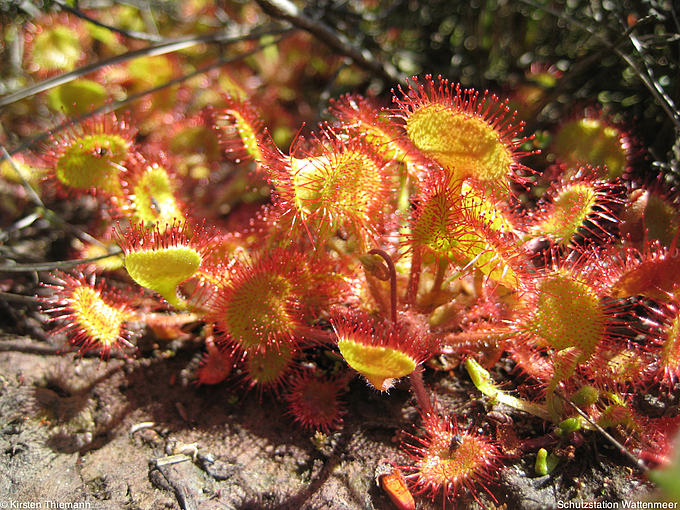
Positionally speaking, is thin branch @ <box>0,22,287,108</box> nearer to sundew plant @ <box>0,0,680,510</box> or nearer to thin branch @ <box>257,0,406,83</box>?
sundew plant @ <box>0,0,680,510</box>

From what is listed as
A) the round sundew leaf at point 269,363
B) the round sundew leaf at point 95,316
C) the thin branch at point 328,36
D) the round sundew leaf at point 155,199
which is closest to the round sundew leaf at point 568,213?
the round sundew leaf at point 269,363

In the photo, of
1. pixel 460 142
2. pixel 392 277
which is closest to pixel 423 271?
pixel 392 277

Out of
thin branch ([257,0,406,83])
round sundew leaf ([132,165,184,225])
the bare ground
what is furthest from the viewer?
thin branch ([257,0,406,83])

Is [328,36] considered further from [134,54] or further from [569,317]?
[569,317]

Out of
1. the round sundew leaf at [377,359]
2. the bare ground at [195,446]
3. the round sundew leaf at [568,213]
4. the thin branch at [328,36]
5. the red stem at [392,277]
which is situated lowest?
the bare ground at [195,446]

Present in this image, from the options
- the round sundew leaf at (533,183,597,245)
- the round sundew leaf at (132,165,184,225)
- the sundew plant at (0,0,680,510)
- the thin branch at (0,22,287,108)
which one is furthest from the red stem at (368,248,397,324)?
the thin branch at (0,22,287,108)

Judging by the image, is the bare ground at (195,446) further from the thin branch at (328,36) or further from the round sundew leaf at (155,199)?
the thin branch at (328,36)

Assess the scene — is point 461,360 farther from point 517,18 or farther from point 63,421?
point 517,18

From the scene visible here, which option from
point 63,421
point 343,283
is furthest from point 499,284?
point 63,421
